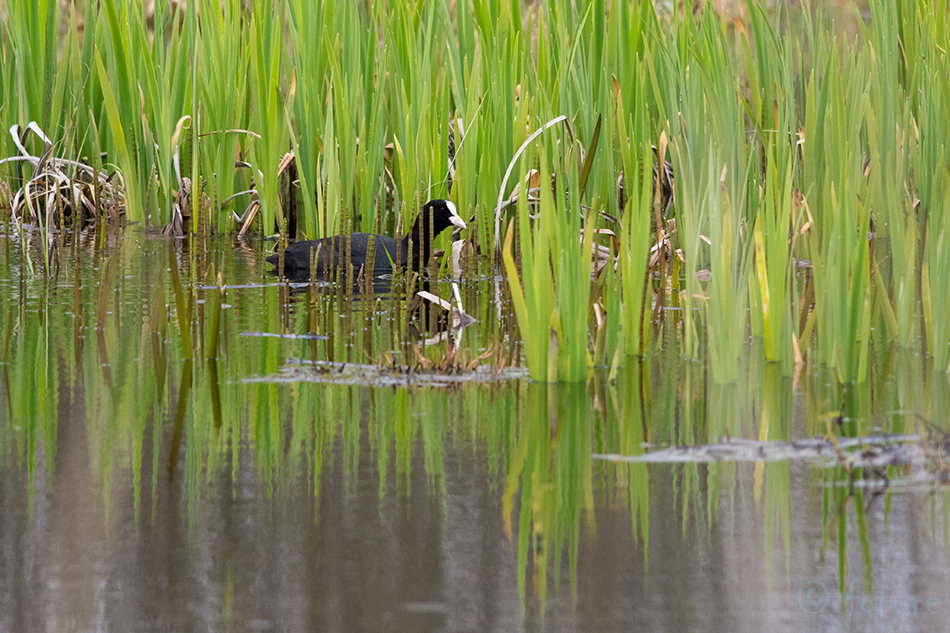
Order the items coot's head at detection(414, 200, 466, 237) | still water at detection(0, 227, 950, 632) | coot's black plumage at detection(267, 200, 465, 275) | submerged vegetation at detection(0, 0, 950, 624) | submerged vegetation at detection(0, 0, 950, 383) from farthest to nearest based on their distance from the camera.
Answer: coot's head at detection(414, 200, 466, 237) → coot's black plumage at detection(267, 200, 465, 275) → submerged vegetation at detection(0, 0, 950, 383) → submerged vegetation at detection(0, 0, 950, 624) → still water at detection(0, 227, 950, 632)

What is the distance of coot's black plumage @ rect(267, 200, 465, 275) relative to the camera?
168 inches

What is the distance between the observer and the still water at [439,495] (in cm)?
152

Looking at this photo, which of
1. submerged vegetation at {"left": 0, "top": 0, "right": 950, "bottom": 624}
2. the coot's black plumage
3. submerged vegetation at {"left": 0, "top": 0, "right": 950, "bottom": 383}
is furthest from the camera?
the coot's black plumage

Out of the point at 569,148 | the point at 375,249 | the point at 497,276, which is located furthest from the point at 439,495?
the point at 569,148

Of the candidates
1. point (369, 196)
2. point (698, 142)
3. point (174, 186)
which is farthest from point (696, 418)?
point (174, 186)

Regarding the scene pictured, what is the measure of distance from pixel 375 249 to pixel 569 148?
871 millimetres

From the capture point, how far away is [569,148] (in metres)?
4.62

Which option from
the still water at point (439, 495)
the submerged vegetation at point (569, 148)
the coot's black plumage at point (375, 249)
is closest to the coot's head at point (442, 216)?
the coot's black plumage at point (375, 249)

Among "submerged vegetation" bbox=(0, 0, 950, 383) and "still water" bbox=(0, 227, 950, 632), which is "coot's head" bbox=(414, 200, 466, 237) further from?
"still water" bbox=(0, 227, 950, 632)

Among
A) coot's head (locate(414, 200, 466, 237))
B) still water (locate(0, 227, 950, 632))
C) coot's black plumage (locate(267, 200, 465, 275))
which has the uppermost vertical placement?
coot's head (locate(414, 200, 466, 237))

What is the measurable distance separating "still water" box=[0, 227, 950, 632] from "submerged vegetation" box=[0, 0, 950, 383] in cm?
22

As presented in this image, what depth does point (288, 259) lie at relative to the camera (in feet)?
14.4

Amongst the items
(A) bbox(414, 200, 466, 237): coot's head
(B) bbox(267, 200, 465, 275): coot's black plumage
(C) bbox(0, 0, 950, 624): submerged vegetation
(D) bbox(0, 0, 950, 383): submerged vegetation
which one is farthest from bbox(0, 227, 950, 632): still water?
(A) bbox(414, 200, 466, 237): coot's head

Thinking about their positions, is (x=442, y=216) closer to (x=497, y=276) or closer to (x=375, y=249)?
(x=375, y=249)
